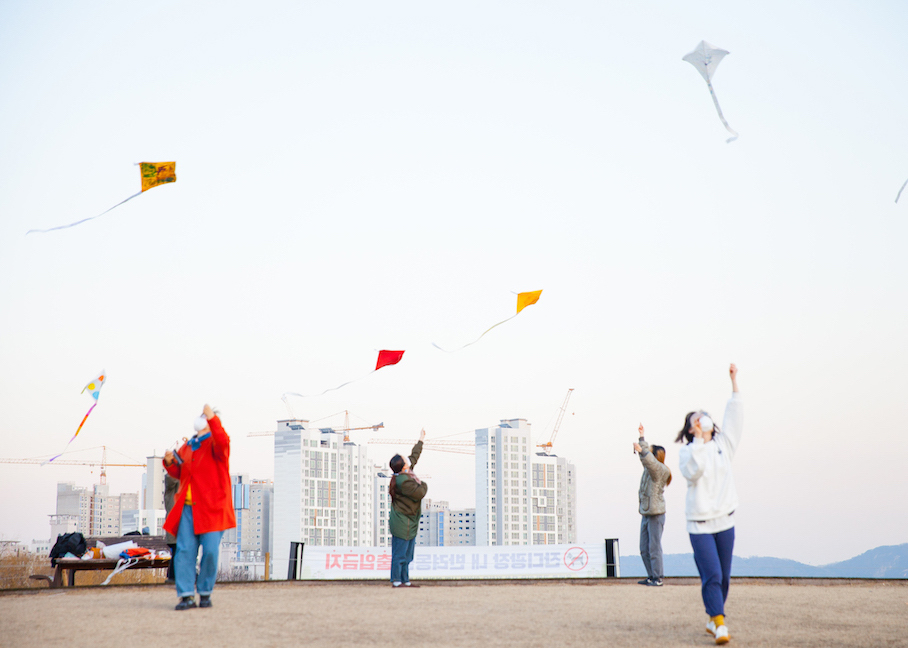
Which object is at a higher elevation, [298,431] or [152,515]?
[298,431]

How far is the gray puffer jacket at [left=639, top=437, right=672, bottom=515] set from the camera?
10.1m

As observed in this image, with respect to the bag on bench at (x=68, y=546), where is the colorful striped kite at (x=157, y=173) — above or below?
above

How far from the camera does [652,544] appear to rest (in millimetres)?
10031

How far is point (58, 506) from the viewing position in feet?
577

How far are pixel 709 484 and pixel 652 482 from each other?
430 centimetres

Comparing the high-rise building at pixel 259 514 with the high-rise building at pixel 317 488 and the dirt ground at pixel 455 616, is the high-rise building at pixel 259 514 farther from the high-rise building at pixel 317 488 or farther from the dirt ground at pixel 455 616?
the dirt ground at pixel 455 616

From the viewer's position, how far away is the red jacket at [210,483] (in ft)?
23.4

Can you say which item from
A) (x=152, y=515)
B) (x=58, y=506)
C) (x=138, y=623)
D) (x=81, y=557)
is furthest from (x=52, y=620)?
(x=58, y=506)

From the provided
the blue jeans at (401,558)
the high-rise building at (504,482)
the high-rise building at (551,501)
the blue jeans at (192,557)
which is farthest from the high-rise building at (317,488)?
the blue jeans at (192,557)

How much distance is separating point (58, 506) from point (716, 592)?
7606 inches

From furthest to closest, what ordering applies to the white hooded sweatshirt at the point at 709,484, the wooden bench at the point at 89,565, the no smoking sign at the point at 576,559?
the no smoking sign at the point at 576,559, the wooden bench at the point at 89,565, the white hooded sweatshirt at the point at 709,484

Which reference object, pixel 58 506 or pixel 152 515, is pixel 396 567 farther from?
pixel 58 506

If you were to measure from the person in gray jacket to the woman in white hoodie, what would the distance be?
3.90m

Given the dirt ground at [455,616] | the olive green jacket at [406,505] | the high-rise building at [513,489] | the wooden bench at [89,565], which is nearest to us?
the dirt ground at [455,616]
